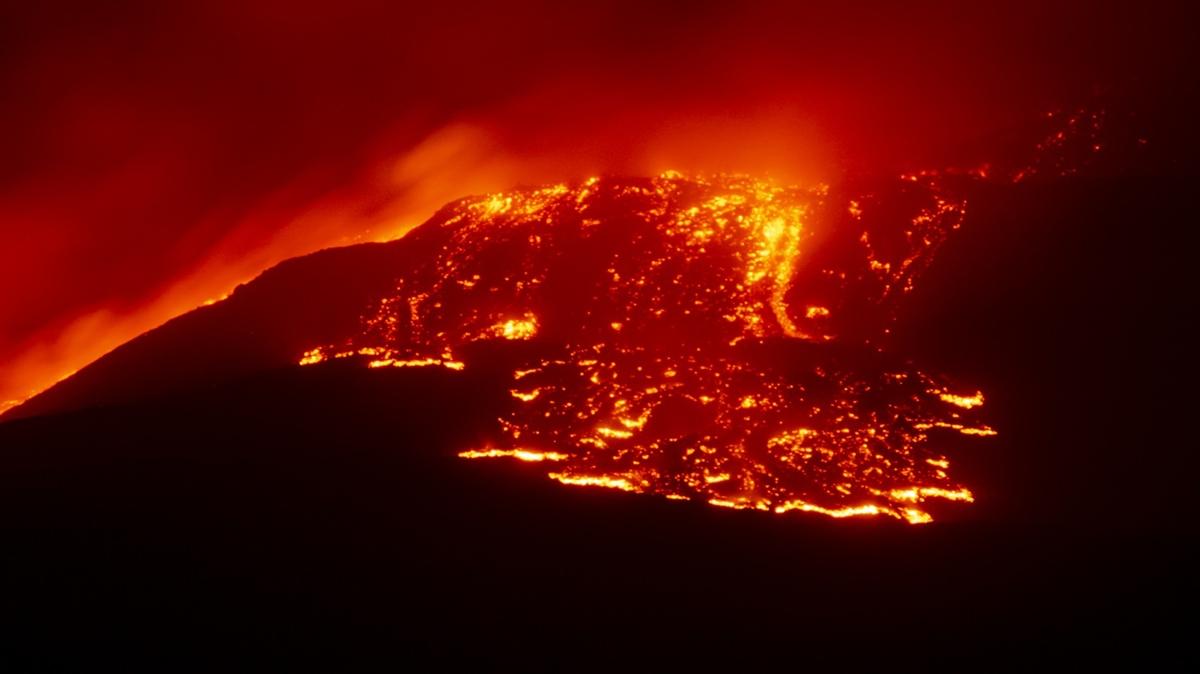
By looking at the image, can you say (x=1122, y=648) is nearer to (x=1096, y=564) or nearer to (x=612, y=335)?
(x=1096, y=564)

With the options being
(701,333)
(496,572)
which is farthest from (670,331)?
(496,572)

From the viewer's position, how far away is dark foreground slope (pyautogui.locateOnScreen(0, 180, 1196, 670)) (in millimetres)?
17719

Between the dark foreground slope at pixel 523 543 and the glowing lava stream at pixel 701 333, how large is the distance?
1.07 meters

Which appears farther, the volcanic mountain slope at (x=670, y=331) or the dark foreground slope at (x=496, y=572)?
the volcanic mountain slope at (x=670, y=331)

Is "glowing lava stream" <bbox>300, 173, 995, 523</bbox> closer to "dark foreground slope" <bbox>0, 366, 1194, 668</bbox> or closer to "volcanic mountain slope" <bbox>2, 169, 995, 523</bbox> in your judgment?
"volcanic mountain slope" <bbox>2, 169, 995, 523</bbox>

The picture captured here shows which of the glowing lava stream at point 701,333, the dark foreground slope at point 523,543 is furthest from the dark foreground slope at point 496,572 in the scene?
the glowing lava stream at point 701,333

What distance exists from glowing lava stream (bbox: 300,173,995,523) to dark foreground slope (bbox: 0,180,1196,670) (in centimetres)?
107

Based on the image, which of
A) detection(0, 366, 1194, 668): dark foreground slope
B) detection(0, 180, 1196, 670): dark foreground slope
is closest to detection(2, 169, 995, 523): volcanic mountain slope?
detection(0, 180, 1196, 670): dark foreground slope

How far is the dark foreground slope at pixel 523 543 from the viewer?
17.7m

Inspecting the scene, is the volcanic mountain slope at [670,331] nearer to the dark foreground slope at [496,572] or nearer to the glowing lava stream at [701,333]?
the glowing lava stream at [701,333]

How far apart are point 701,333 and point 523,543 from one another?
9748 millimetres

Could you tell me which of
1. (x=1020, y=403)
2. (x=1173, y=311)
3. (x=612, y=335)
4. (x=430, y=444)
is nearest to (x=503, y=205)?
(x=612, y=335)

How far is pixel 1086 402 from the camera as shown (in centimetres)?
2784

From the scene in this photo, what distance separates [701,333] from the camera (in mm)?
28812
